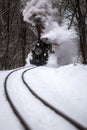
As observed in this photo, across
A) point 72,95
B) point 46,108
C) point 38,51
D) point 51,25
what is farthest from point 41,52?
point 46,108

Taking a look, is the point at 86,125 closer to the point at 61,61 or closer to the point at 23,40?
the point at 61,61

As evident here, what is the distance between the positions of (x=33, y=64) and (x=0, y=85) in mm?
12372

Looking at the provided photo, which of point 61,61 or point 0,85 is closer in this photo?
point 0,85

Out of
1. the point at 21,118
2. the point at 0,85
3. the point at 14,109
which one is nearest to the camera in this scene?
the point at 21,118

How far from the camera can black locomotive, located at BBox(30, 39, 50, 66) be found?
23.0m

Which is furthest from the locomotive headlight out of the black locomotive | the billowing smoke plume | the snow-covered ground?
the snow-covered ground

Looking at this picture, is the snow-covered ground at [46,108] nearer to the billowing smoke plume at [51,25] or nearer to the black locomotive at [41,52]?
the black locomotive at [41,52]

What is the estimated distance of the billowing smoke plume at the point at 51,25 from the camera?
24.3 m

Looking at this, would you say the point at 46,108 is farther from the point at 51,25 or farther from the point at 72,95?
the point at 51,25

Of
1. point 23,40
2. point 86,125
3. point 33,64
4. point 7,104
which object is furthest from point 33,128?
point 23,40

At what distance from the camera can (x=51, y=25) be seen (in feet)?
81.1

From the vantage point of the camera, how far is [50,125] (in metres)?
5.98

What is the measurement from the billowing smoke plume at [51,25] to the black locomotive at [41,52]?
3.98 feet

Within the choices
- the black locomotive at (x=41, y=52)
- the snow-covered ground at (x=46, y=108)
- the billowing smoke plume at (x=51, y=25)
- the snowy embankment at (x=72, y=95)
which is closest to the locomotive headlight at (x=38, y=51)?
the black locomotive at (x=41, y=52)
